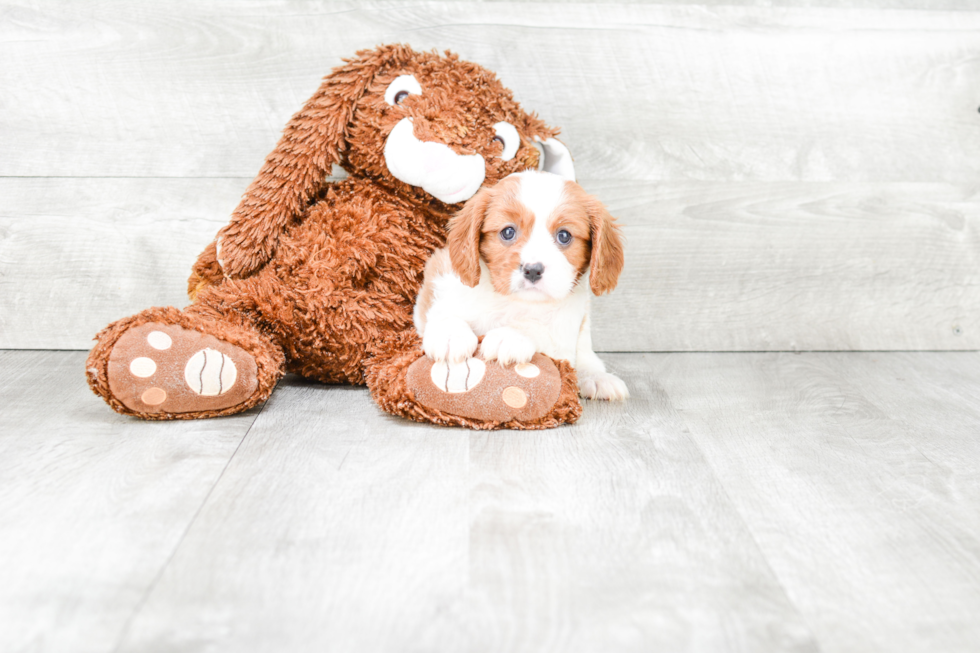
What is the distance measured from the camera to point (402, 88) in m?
1.25

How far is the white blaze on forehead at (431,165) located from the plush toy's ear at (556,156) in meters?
0.16

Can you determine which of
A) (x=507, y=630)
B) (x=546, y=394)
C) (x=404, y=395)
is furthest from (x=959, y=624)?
(x=404, y=395)

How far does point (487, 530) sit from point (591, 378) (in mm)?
507

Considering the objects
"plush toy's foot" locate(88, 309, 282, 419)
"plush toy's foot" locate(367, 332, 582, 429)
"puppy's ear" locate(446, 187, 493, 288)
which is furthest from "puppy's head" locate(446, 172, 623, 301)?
"plush toy's foot" locate(88, 309, 282, 419)

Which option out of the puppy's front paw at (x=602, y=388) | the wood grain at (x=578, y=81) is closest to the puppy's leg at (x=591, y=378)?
the puppy's front paw at (x=602, y=388)

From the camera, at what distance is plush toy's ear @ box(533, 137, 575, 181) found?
1.34 m

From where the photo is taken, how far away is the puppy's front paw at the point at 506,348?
1.11m

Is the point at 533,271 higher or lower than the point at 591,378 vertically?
higher

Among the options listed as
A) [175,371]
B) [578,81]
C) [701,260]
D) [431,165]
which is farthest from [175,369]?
[701,260]

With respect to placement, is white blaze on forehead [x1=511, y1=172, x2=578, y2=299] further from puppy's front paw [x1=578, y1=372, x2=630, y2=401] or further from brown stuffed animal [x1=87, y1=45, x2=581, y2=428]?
puppy's front paw [x1=578, y1=372, x2=630, y2=401]

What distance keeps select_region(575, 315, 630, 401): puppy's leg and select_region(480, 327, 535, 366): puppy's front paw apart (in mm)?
180

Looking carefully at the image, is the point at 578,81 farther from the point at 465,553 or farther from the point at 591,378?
the point at 465,553

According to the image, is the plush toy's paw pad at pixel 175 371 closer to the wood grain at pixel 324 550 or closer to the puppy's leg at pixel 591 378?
the wood grain at pixel 324 550

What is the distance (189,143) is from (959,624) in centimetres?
138
